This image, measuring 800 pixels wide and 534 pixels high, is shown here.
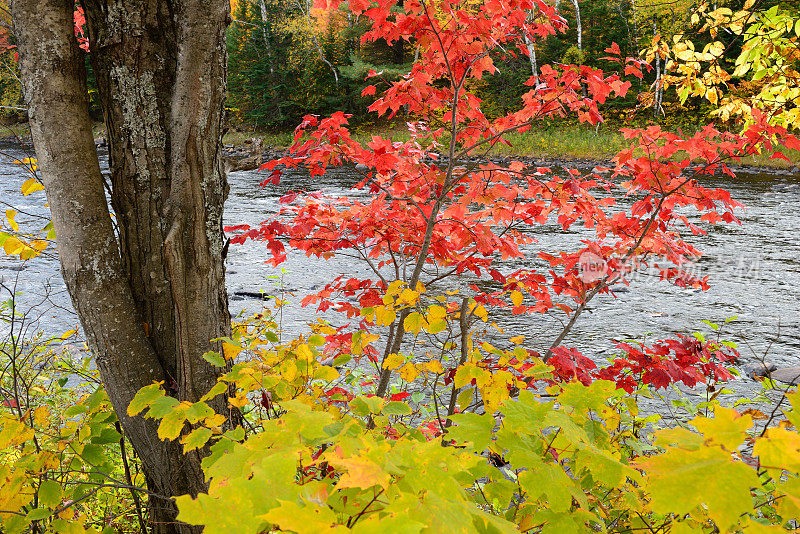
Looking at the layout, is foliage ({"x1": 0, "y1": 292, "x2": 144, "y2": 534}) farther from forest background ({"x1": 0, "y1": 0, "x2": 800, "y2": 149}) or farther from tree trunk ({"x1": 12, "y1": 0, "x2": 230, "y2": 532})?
forest background ({"x1": 0, "y1": 0, "x2": 800, "y2": 149})

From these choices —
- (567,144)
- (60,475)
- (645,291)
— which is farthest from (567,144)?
(60,475)

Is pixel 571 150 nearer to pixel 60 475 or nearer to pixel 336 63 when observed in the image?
pixel 336 63

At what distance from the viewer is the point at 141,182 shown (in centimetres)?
142

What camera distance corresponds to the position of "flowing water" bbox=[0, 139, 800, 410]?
457 centimetres

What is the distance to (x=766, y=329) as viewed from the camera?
4586mm

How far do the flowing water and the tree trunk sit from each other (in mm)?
2198

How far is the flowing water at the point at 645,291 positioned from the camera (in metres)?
4.57

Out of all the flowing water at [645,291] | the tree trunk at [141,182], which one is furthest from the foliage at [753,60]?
the tree trunk at [141,182]

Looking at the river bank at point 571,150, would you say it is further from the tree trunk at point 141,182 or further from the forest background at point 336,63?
the tree trunk at point 141,182

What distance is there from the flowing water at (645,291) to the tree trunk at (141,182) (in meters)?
2.20

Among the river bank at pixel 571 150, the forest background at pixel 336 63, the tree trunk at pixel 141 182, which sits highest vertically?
the forest background at pixel 336 63

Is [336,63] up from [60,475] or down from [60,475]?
up

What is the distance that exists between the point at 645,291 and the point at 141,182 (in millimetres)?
5700

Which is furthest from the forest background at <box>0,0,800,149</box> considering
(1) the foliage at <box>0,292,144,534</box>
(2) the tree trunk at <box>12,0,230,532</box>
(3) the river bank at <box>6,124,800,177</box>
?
(1) the foliage at <box>0,292,144,534</box>
